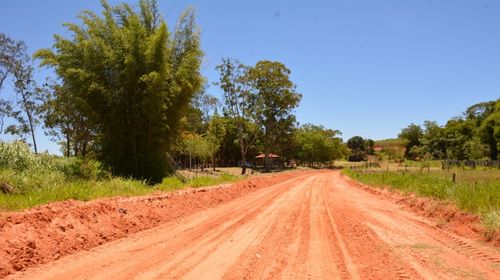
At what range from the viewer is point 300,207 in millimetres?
15242

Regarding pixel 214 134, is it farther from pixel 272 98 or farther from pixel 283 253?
pixel 283 253

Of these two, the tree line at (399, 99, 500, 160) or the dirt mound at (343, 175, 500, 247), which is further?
the tree line at (399, 99, 500, 160)

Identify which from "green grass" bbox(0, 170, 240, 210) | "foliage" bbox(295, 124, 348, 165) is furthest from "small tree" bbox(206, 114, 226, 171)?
"green grass" bbox(0, 170, 240, 210)

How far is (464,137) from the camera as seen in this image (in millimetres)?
95188

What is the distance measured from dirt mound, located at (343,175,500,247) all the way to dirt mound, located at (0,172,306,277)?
25.3ft

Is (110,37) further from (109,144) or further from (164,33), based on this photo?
(109,144)

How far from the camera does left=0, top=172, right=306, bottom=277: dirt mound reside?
6959 millimetres

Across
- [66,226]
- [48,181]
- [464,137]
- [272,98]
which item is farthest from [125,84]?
[464,137]

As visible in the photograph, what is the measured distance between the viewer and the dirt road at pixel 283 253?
6.32m

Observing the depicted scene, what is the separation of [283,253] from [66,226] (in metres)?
4.52

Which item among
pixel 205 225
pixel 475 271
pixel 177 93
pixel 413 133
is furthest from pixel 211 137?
pixel 413 133

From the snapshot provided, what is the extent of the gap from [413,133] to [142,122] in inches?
4875

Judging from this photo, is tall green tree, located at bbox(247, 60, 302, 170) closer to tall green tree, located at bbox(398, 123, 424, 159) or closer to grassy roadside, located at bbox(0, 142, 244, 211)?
grassy roadside, located at bbox(0, 142, 244, 211)

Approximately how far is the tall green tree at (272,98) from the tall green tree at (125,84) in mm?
36754
